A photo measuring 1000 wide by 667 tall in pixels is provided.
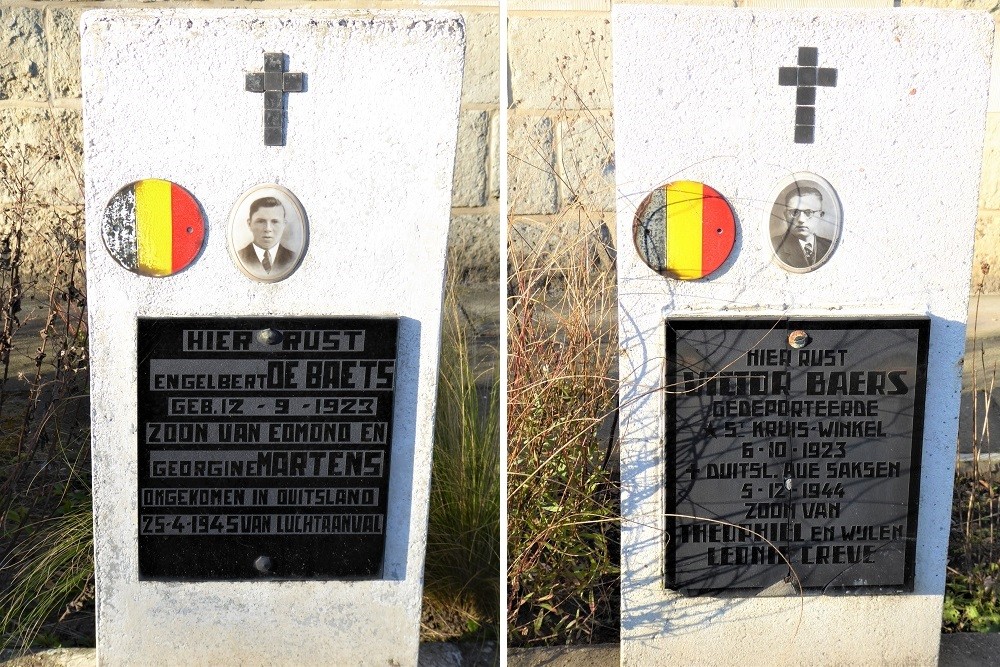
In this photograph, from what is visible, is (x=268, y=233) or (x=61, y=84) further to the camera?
(x=61, y=84)

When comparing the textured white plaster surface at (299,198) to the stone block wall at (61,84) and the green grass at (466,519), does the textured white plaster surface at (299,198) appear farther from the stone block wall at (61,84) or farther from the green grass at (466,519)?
the stone block wall at (61,84)

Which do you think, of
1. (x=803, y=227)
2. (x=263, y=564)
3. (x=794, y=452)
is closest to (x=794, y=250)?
(x=803, y=227)

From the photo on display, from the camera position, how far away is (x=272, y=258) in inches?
95.3

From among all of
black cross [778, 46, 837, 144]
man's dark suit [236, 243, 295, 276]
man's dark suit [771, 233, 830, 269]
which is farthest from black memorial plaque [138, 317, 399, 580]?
black cross [778, 46, 837, 144]

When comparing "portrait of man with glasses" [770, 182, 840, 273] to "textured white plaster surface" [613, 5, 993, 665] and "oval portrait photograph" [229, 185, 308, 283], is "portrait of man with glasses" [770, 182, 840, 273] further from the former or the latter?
"oval portrait photograph" [229, 185, 308, 283]

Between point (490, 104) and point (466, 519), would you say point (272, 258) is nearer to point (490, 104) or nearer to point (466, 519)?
point (466, 519)

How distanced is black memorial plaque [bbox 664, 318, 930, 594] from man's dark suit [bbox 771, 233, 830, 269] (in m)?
0.16

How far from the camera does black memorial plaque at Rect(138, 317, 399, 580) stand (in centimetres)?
244

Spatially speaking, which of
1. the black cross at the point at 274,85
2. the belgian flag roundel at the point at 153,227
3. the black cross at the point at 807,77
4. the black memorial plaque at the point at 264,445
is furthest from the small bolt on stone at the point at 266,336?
the black cross at the point at 807,77

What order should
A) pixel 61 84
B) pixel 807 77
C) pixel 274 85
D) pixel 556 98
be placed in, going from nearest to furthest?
1. pixel 274 85
2. pixel 807 77
3. pixel 61 84
4. pixel 556 98

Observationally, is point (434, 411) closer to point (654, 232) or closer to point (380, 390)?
point (380, 390)

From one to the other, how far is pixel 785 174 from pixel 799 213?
0.11m

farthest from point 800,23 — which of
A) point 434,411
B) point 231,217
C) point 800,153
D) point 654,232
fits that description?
point 231,217

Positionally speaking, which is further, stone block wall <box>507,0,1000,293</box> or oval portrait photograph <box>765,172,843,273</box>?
stone block wall <box>507,0,1000,293</box>
